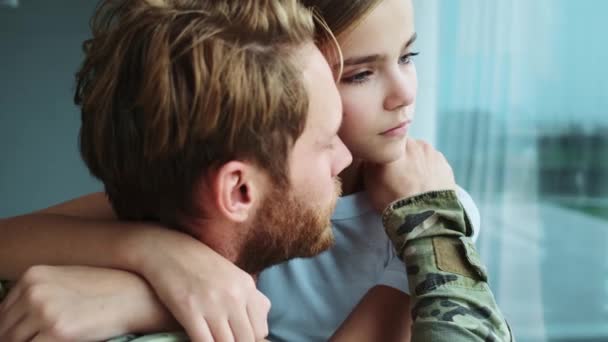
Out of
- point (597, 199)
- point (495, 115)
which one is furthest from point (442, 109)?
point (597, 199)

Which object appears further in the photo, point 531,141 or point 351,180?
point 531,141

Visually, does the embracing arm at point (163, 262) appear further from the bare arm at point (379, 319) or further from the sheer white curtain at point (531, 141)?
the sheer white curtain at point (531, 141)

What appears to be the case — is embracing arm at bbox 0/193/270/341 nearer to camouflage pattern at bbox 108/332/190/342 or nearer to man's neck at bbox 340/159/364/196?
camouflage pattern at bbox 108/332/190/342

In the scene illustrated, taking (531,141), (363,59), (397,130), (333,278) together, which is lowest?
(531,141)

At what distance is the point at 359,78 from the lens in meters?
0.98

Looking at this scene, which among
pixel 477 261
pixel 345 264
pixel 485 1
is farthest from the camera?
pixel 485 1

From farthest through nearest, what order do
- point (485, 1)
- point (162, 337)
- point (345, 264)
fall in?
point (485, 1), point (345, 264), point (162, 337)

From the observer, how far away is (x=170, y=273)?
806 millimetres

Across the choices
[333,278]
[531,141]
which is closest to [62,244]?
[333,278]

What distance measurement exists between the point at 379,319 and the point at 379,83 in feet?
1.02

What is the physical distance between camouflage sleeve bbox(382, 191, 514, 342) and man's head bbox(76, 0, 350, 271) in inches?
4.6

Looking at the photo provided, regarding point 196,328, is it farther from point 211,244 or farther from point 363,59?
point 363,59

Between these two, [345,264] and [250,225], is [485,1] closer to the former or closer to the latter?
[345,264]

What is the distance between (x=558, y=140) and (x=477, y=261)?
1.87 meters
